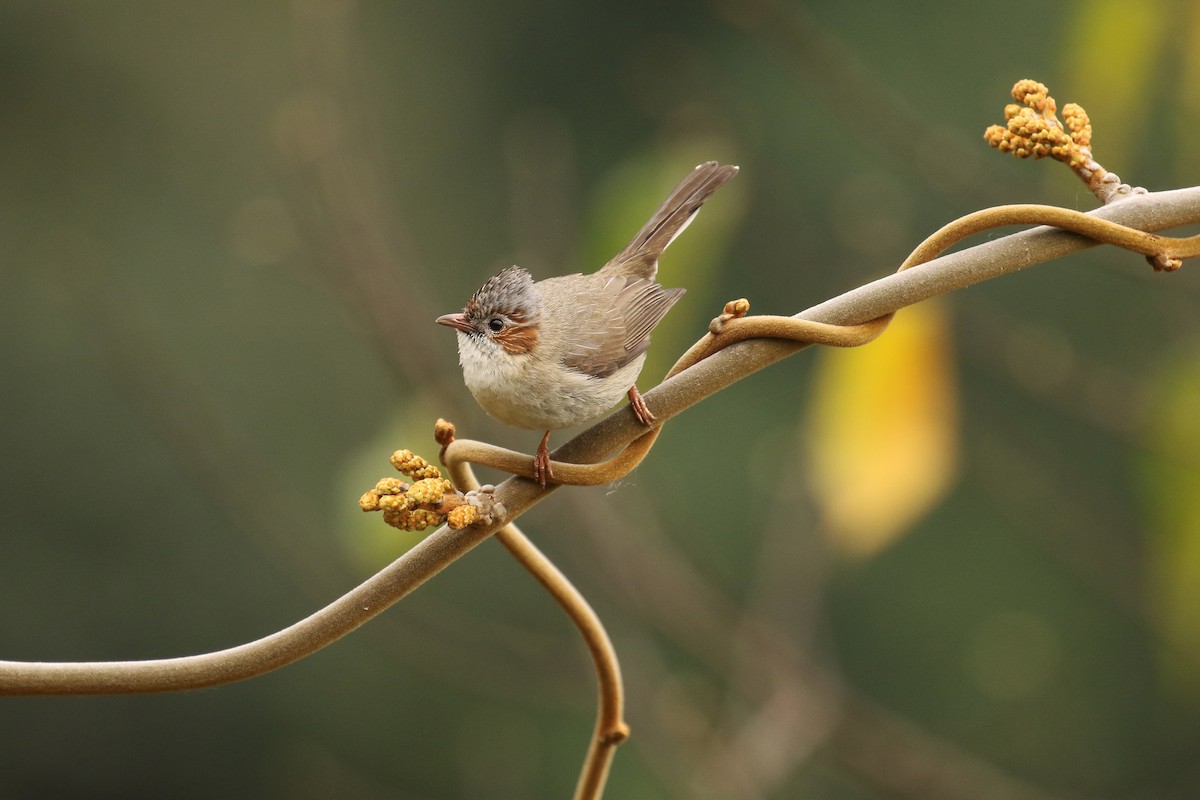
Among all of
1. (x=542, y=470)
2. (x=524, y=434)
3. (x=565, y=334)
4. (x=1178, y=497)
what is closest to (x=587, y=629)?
(x=542, y=470)

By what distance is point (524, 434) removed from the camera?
13.1ft

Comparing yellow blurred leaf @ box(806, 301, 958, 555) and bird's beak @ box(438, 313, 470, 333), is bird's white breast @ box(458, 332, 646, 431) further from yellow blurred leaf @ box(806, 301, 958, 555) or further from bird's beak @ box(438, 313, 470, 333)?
yellow blurred leaf @ box(806, 301, 958, 555)

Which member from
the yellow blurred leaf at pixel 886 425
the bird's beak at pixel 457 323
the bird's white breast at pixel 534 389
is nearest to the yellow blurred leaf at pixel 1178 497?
the yellow blurred leaf at pixel 886 425

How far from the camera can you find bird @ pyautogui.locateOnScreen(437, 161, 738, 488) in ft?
7.16

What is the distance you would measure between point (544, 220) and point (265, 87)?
14.7ft

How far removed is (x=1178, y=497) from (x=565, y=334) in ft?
4.23

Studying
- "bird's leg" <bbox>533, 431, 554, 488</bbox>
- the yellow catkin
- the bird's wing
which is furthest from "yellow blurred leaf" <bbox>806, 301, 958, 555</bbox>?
the yellow catkin

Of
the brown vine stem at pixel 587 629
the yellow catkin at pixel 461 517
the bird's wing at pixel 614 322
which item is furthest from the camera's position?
the bird's wing at pixel 614 322

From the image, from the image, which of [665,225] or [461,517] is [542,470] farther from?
[665,225]

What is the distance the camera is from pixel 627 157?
23.0ft

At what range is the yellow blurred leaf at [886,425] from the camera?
8.08 feet

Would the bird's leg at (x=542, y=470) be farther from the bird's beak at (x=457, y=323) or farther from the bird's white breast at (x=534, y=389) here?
the bird's beak at (x=457, y=323)

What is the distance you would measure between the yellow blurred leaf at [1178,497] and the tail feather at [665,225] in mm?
1074

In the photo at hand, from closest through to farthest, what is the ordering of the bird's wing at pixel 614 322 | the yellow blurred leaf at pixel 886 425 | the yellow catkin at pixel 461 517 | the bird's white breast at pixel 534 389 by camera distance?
the yellow catkin at pixel 461 517, the bird's white breast at pixel 534 389, the bird's wing at pixel 614 322, the yellow blurred leaf at pixel 886 425
